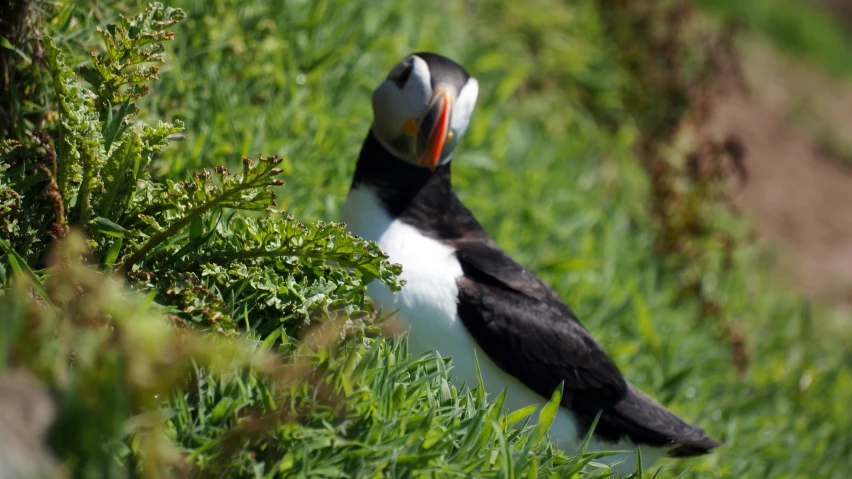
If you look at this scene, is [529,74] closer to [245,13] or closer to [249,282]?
[245,13]

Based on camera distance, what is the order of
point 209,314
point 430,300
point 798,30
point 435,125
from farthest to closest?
point 798,30
point 435,125
point 430,300
point 209,314

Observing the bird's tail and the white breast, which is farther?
the bird's tail

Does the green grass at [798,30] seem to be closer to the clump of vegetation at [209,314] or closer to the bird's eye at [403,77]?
the bird's eye at [403,77]

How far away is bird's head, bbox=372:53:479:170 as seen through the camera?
306cm

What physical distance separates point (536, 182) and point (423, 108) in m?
2.37

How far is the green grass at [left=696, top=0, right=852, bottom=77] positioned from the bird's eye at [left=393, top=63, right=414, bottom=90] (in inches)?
296

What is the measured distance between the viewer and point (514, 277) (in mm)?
3172

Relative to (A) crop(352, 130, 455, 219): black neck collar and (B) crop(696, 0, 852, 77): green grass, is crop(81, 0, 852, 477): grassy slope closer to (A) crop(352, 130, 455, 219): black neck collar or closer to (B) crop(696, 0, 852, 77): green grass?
(A) crop(352, 130, 455, 219): black neck collar

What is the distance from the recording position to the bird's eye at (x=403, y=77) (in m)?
3.18

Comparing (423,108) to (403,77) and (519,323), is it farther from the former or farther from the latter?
(519,323)

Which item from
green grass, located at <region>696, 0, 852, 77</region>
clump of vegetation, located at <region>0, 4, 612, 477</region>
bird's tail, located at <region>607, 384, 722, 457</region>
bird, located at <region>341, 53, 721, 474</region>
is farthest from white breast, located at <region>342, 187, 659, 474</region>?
green grass, located at <region>696, 0, 852, 77</region>

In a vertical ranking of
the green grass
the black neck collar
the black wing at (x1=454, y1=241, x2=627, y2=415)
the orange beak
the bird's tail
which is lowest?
the bird's tail

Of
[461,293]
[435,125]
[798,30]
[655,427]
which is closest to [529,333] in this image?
[461,293]

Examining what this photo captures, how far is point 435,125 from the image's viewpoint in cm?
305
